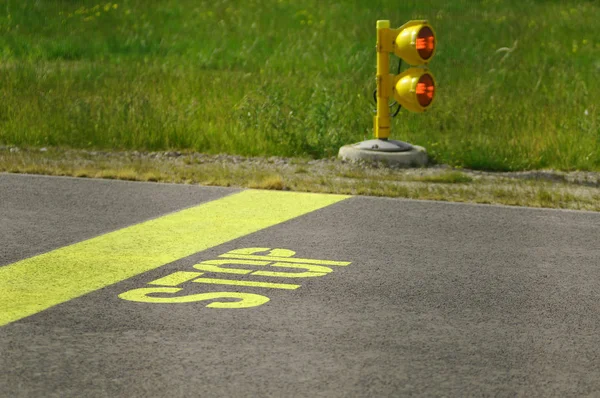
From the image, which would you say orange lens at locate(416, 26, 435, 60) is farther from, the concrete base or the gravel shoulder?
the gravel shoulder

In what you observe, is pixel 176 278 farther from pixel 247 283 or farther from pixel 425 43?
pixel 425 43

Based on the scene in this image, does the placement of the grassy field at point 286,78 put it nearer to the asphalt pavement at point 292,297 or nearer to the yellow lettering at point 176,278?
the asphalt pavement at point 292,297

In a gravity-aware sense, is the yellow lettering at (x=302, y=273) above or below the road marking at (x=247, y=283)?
below

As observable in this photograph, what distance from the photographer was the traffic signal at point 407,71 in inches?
393

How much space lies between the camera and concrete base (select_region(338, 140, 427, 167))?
1010 cm

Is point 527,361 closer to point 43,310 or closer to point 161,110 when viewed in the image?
point 43,310

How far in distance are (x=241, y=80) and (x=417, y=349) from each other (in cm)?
1035

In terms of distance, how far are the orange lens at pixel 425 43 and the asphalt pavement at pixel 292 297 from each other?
5.84ft

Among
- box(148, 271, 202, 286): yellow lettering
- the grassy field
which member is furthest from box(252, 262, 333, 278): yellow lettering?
the grassy field

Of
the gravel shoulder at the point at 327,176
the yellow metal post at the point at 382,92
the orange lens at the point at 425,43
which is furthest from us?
the yellow metal post at the point at 382,92

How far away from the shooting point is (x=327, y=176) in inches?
383

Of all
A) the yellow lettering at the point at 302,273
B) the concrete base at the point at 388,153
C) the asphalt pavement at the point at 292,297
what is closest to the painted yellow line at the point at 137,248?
the asphalt pavement at the point at 292,297

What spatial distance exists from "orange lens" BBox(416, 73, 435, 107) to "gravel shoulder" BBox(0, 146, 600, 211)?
0.58 meters

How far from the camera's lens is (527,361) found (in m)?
4.94
